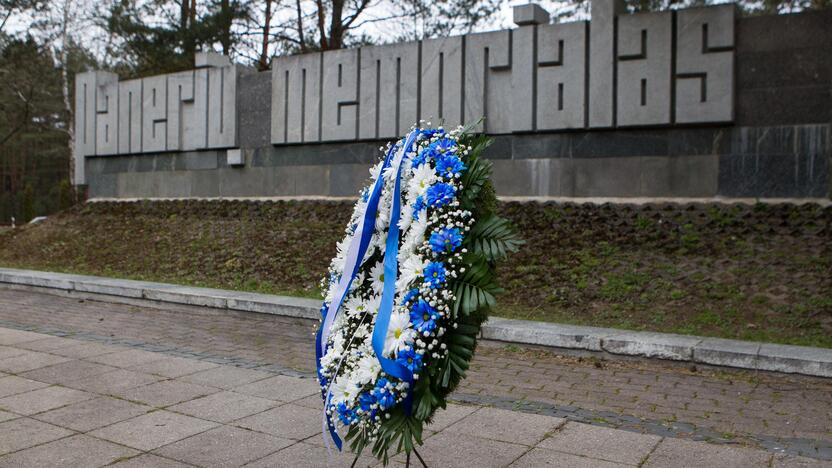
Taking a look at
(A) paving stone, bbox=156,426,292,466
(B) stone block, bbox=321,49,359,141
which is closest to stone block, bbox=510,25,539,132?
(B) stone block, bbox=321,49,359,141

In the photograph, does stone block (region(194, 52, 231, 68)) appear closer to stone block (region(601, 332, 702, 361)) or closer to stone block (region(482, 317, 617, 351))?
stone block (region(482, 317, 617, 351))

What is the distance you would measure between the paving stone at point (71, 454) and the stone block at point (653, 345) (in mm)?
3971

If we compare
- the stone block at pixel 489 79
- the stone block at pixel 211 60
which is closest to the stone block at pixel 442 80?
the stone block at pixel 489 79

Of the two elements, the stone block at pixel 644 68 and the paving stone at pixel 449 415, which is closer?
the paving stone at pixel 449 415

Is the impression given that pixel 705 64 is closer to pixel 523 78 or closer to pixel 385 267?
pixel 523 78

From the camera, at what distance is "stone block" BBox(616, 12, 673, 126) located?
10109 millimetres

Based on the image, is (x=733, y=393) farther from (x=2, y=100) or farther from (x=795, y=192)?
(x=2, y=100)

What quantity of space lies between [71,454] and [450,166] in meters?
2.51

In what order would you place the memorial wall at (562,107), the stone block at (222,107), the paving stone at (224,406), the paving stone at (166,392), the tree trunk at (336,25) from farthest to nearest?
the tree trunk at (336,25) < the stone block at (222,107) < the memorial wall at (562,107) < the paving stone at (166,392) < the paving stone at (224,406)

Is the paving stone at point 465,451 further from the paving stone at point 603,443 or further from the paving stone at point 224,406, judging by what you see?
the paving stone at point 224,406

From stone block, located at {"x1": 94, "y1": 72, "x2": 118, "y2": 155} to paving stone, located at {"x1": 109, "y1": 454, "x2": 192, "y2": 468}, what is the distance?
14477mm

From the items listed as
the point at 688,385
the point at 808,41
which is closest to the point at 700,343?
the point at 688,385

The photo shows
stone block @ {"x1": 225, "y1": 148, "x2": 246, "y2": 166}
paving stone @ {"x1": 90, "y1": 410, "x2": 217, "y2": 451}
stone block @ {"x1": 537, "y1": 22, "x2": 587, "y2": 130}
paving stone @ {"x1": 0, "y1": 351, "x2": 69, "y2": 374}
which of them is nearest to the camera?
paving stone @ {"x1": 90, "y1": 410, "x2": 217, "y2": 451}

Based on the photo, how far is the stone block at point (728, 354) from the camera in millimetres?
5691
